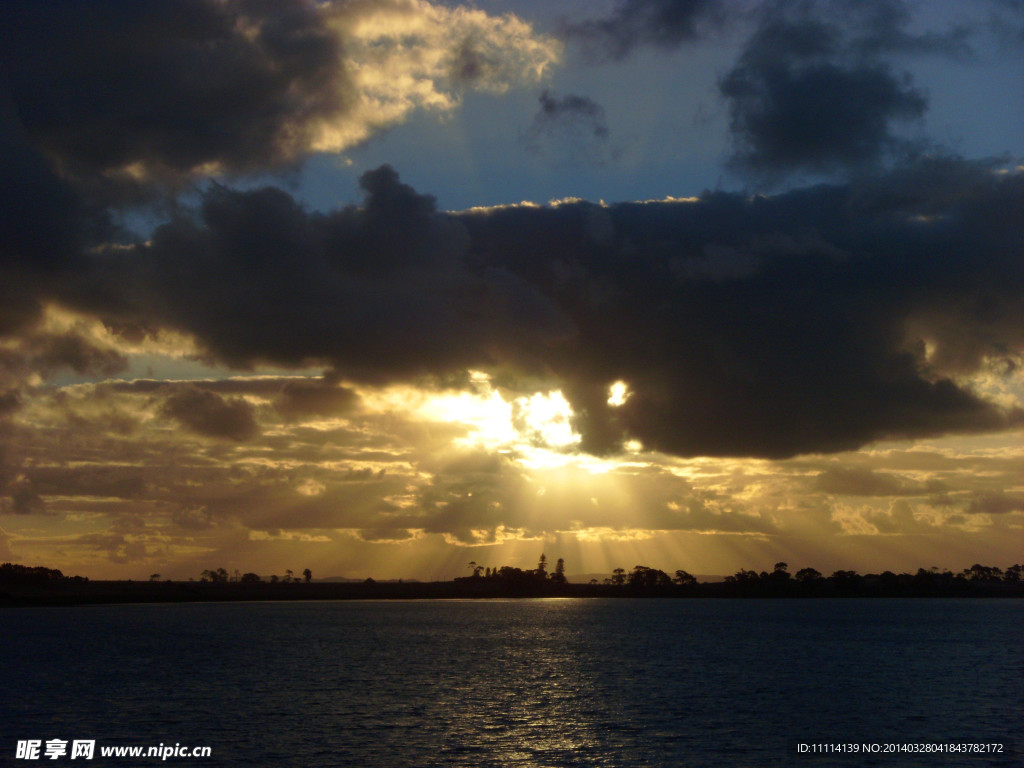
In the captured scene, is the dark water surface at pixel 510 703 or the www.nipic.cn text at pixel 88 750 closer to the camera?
the www.nipic.cn text at pixel 88 750

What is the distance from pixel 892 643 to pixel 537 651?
252ft

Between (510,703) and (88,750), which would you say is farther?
(510,703)

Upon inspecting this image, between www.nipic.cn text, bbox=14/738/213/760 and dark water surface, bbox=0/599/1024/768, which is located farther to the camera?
dark water surface, bbox=0/599/1024/768

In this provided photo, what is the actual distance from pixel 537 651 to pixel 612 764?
101 meters

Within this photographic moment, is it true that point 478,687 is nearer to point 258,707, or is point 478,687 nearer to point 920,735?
point 258,707

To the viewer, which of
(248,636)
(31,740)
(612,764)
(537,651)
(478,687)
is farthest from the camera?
(248,636)

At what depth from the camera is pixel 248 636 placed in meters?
192

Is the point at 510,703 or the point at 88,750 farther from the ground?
the point at 88,750

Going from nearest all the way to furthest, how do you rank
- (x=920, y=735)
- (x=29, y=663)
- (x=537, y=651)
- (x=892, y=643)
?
(x=920, y=735) < (x=29, y=663) < (x=537, y=651) < (x=892, y=643)

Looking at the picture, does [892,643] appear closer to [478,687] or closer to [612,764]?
[478,687]

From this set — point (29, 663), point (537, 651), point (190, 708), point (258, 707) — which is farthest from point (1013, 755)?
point (29, 663)

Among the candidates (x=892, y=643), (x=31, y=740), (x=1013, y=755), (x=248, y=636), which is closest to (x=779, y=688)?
(x=1013, y=755)

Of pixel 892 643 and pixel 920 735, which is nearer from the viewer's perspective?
pixel 920 735

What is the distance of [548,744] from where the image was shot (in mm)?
63312
